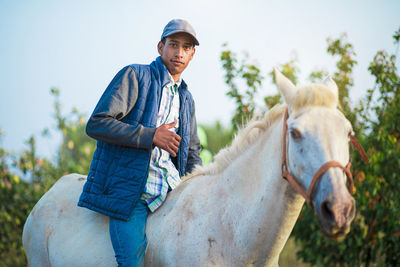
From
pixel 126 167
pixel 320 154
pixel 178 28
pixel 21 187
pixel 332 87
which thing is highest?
pixel 178 28

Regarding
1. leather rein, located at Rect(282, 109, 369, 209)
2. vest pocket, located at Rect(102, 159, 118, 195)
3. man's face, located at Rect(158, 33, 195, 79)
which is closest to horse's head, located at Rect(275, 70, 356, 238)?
leather rein, located at Rect(282, 109, 369, 209)

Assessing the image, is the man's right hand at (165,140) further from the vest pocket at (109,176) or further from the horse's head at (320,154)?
the horse's head at (320,154)

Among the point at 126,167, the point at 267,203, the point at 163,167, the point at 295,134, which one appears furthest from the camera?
the point at 163,167

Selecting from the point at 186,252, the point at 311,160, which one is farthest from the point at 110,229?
the point at 311,160

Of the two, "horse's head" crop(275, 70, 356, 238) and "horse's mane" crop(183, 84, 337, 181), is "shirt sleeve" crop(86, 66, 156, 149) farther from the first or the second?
"horse's head" crop(275, 70, 356, 238)

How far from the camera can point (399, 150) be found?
415cm

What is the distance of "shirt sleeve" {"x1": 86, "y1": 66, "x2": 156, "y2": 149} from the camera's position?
2.18 meters

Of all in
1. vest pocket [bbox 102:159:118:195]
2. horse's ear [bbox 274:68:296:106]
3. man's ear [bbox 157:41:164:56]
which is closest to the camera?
horse's ear [bbox 274:68:296:106]

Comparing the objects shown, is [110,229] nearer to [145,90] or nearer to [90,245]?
[90,245]

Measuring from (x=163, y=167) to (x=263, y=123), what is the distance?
88 cm

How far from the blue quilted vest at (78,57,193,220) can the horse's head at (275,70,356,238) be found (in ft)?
3.36

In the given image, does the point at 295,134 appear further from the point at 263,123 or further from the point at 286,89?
the point at 263,123

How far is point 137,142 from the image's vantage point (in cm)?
219

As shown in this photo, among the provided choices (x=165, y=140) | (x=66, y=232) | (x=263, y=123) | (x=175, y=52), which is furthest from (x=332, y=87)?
(x=66, y=232)
